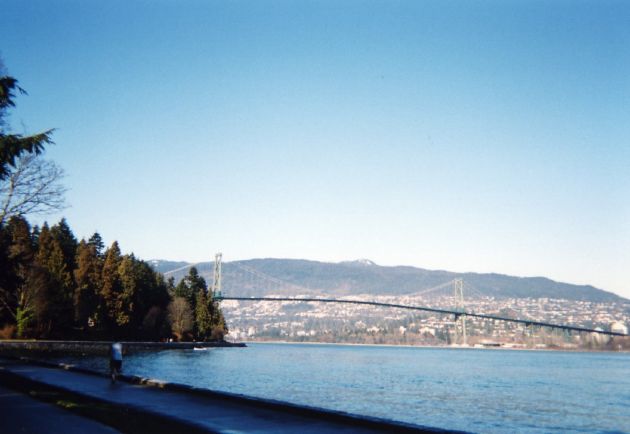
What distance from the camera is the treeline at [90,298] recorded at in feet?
138

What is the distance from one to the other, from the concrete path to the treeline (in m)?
17.1

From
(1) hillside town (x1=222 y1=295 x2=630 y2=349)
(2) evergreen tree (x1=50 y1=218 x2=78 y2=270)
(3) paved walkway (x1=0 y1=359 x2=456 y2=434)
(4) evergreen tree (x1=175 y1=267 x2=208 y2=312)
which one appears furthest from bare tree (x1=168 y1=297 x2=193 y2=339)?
(3) paved walkway (x1=0 y1=359 x2=456 y2=434)

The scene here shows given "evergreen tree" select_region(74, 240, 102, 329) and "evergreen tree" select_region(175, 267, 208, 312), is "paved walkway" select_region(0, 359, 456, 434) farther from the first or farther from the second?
"evergreen tree" select_region(175, 267, 208, 312)

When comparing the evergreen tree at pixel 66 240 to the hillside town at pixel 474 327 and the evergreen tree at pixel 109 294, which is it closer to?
the evergreen tree at pixel 109 294

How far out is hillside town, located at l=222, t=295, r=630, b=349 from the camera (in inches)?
4483

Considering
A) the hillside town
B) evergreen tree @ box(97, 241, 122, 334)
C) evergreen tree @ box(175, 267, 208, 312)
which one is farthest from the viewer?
the hillside town

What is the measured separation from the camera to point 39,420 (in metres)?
8.84

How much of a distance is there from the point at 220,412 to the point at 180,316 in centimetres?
6494

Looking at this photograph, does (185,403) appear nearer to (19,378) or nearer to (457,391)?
(19,378)

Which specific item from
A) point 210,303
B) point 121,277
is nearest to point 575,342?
point 210,303

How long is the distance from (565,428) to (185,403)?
1236cm

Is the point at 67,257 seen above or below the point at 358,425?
above

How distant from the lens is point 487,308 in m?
140

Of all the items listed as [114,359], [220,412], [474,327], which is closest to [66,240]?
[114,359]
